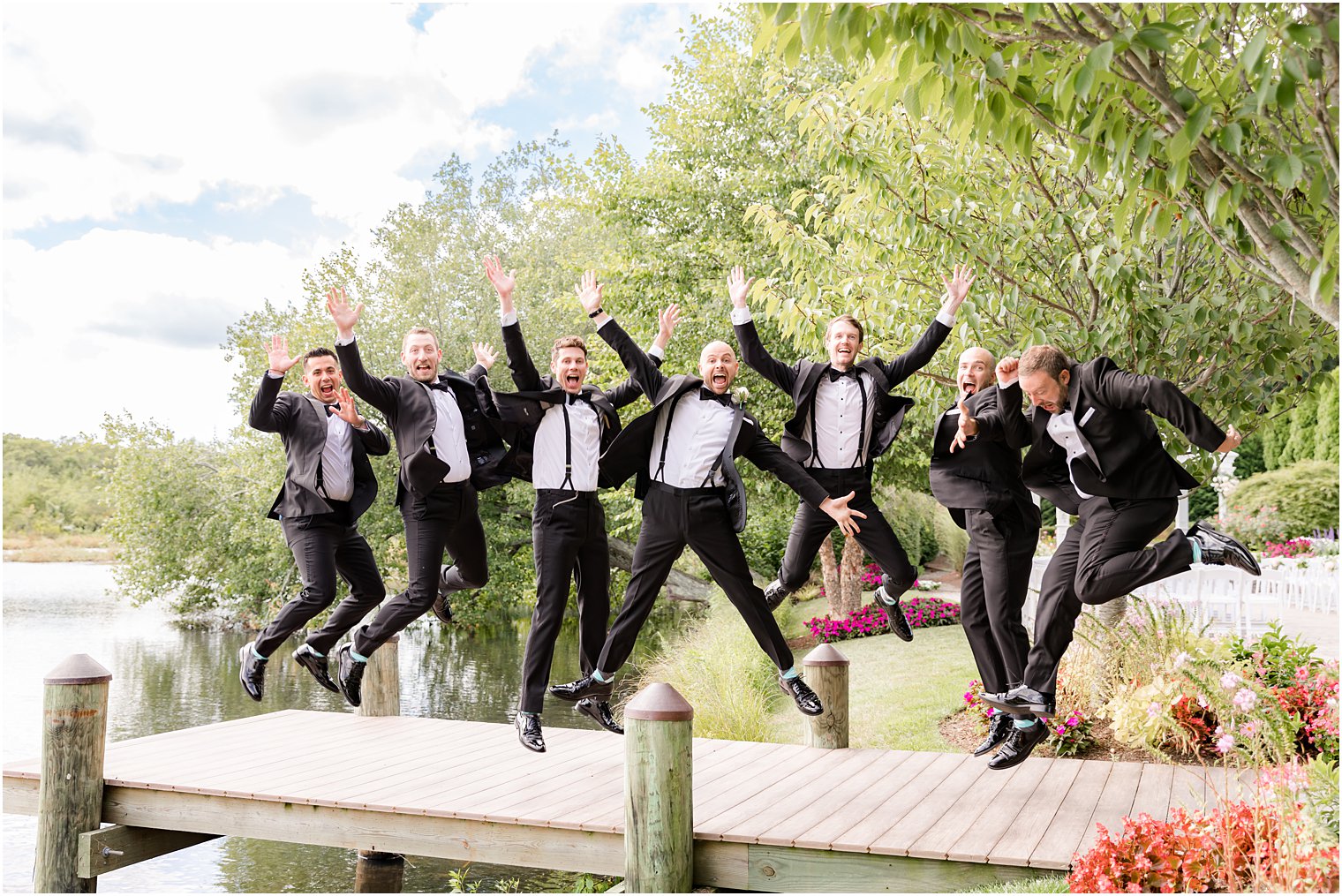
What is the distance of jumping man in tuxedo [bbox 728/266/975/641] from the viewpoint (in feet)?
20.3

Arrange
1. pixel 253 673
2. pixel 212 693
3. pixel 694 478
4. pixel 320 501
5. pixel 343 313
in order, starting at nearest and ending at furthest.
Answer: pixel 343 313, pixel 694 478, pixel 320 501, pixel 253 673, pixel 212 693

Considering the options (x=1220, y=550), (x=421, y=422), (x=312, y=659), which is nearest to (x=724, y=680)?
(x=312, y=659)

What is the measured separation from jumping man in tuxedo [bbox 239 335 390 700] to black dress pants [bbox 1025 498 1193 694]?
14.0ft

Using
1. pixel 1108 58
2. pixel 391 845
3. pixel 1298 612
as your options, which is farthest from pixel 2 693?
pixel 1298 612

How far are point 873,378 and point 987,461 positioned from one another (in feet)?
2.74

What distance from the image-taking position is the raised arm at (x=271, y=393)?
6.48 m

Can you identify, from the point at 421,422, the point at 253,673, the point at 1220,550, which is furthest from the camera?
the point at 253,673

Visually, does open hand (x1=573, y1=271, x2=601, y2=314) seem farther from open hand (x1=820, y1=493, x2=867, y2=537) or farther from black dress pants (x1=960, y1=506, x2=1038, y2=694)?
black dress pants (x1=960, y1=506, x2=1038, y2=694)

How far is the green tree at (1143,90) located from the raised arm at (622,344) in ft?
7.65

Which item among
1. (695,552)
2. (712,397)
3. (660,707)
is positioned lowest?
(660,707)

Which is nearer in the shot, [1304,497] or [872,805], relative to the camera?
[872,805]

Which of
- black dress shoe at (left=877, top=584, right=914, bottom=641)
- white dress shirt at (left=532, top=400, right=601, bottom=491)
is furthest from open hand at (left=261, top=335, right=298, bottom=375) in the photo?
black dress shoe at (left=877, top=584, right=914, bottom=641)

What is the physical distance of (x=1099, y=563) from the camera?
17.9 feet

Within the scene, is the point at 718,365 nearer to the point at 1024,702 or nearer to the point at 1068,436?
the point at 1068,436
